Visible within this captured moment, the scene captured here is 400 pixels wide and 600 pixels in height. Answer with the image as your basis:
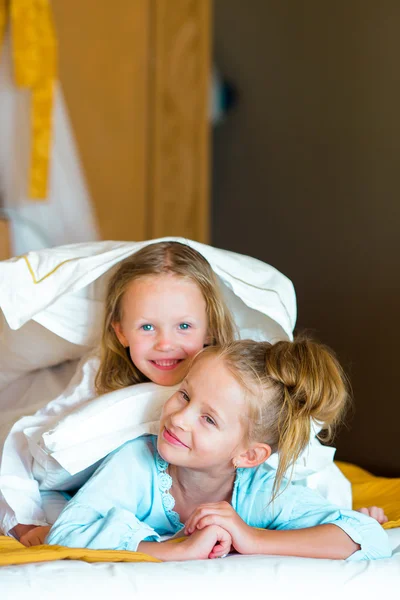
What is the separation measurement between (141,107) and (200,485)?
8.23 feet

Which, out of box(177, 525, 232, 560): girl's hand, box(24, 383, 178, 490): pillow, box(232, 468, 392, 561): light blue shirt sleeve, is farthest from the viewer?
box(24, 383, 178, 490): pillow

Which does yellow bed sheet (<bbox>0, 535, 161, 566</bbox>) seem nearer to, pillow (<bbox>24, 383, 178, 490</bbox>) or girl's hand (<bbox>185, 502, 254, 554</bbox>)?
girl's hand (<bbox>185, 502, 254, 554</bbox>)

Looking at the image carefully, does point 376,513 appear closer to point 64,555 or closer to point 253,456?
point 253,456

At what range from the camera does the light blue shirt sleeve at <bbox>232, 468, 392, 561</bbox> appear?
120 cm

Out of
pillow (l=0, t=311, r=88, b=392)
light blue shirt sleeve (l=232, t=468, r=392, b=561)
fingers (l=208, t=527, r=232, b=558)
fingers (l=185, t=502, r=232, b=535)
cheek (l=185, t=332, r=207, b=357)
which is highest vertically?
cheek (l=185, t=332, r=207, b=357)

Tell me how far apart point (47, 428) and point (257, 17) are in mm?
Answer: 2708

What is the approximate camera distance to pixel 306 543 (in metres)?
1.15

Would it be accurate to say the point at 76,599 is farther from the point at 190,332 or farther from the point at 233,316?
the point at 233,316

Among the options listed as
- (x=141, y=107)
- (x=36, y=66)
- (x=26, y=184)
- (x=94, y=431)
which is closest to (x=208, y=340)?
(x=94, y=431)

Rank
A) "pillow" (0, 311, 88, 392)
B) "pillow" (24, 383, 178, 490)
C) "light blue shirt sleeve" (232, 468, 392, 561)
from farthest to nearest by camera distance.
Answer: "pillow" (0, 311, 88, 392) → "pillow" (24, 383, 178, 490) → "light blue shirt sleeve" (232, 468, 392, 561)

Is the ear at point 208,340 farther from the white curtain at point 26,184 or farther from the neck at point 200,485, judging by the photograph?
the white curtain at point 26,184

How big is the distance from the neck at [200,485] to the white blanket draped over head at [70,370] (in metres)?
0.11

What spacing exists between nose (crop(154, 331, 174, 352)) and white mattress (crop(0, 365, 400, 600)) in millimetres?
443

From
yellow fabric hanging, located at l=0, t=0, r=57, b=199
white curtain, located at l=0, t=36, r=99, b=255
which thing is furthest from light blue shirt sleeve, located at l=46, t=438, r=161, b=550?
yellow fabric hanging, located at l=0, t=0, r=57, b=199
